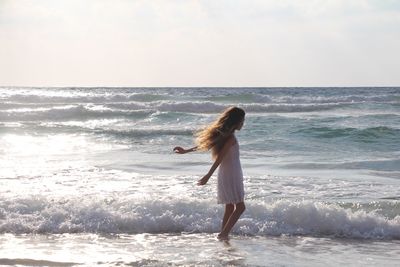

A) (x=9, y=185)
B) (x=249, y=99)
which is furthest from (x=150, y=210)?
(x=249, y=99)

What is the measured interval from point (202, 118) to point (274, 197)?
1934 cm

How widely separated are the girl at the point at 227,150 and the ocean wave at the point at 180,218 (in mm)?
913

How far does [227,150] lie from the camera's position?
297 inches

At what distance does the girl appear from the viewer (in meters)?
A: 7.49

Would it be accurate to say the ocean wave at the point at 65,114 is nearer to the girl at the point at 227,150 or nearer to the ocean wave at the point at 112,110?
the ocean wave at the point at 112,110

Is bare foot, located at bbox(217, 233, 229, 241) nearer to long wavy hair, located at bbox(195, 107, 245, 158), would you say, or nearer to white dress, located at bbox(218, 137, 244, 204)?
white dress, located at bbox(218, 137, 244, 204)

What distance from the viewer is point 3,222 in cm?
842

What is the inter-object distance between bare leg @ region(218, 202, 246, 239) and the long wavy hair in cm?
65

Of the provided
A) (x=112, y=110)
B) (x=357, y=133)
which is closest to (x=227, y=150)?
(x=357, y=133)

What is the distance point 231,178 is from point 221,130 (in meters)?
0.56

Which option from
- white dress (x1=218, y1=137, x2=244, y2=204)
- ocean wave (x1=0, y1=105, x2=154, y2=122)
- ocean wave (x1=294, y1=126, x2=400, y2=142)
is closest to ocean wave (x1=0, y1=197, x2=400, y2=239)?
white dress (x1=218, y1=137, x2=244, y2=204)

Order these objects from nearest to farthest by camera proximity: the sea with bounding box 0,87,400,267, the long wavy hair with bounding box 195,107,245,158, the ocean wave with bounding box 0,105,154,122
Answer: the sea with bounding box 0,87,400,267, the long wavy hair with bounding box 195,107,245,158, the ocean wave with bounding box 0,105,154,122

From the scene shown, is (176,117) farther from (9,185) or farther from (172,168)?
(9,185)

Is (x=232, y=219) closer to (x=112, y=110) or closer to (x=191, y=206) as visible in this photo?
(x=191, y=206)
